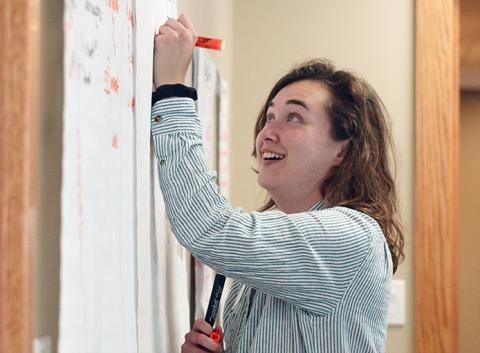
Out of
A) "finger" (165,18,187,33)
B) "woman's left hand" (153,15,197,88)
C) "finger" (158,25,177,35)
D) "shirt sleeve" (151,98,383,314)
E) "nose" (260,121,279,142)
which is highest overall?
"finger" (165,18,187,33)

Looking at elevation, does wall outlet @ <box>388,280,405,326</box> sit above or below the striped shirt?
below

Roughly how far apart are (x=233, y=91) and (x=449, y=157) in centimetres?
64

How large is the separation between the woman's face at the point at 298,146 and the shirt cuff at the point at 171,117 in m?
0.28

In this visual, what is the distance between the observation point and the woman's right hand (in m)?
1.19

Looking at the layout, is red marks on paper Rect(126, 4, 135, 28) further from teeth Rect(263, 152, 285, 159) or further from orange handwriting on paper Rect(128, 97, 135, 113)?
teeth Rect(263, 152, 285, 159)

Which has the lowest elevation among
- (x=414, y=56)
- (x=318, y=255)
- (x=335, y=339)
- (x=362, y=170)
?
(x=335, y=339)

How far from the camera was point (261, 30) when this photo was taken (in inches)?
84.8

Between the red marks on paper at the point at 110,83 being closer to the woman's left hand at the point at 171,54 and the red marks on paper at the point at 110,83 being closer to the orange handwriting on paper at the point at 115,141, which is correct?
the orange handwriting on paper at the point at 115,141

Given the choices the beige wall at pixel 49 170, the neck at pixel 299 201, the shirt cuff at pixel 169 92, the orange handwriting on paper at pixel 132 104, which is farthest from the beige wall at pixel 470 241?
the beige wall at pixel 49 170

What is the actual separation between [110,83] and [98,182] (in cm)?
12

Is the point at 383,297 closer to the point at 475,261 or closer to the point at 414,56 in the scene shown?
the point at 414,56

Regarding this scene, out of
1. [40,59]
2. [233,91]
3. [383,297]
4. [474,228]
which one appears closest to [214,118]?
[233,91]

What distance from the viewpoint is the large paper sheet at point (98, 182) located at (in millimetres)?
701

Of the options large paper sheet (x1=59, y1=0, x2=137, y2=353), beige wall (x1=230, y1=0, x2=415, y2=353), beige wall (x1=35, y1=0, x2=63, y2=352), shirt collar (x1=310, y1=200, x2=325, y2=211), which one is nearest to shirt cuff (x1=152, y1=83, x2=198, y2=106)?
large paper sheet (x1=59, y1=0, x2=137, y2=353)
